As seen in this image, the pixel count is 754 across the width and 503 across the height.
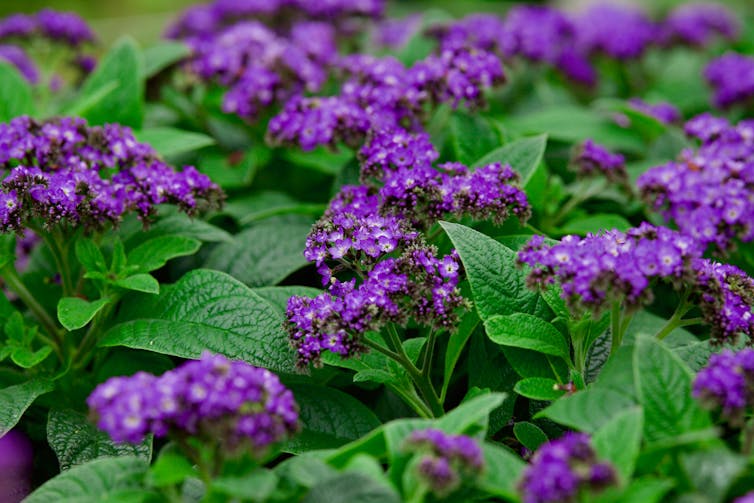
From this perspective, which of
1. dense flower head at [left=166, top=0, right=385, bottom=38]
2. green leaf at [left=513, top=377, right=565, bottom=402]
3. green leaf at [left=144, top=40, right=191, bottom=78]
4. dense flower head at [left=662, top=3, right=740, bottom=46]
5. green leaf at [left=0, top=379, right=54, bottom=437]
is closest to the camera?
green leaf at [left=513, top=377, right=565, bottom=402]

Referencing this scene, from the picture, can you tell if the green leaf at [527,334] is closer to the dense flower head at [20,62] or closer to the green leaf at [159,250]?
the green leaf at [159,250]

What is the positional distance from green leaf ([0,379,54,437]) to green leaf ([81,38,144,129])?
4.26 ft

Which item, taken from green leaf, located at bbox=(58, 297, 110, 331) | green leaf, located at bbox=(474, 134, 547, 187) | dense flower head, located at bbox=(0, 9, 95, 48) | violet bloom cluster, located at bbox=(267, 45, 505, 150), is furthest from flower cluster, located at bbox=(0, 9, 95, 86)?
green leaf, located at bbox=(474, 134, 547, 187)

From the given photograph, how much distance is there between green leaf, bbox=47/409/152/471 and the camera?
2.25 meters

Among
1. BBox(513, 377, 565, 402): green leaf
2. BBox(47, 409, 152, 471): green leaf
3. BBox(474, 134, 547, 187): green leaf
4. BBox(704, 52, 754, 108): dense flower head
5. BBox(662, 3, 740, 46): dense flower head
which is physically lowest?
BBox(47, 409, 152, 471): green leaf

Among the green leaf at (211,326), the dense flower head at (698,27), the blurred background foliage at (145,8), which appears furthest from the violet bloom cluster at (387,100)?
the blurred background foliage at (145,8)

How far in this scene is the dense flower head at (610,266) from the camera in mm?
1858

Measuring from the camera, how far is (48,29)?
3.99 meters

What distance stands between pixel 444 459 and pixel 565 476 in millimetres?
244

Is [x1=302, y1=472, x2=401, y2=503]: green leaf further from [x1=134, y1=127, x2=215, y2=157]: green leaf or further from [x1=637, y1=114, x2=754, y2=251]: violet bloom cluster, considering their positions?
[x1=134, y1=127, x2=215, y2=157]: green leaf

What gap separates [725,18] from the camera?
5.34 meters

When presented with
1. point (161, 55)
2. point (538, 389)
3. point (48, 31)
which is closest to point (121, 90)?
point (161, 55)

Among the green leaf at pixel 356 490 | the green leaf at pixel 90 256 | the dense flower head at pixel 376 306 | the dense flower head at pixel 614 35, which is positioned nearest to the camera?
the green leaf at pixel 356 490

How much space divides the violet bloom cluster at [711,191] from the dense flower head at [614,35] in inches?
72.1
